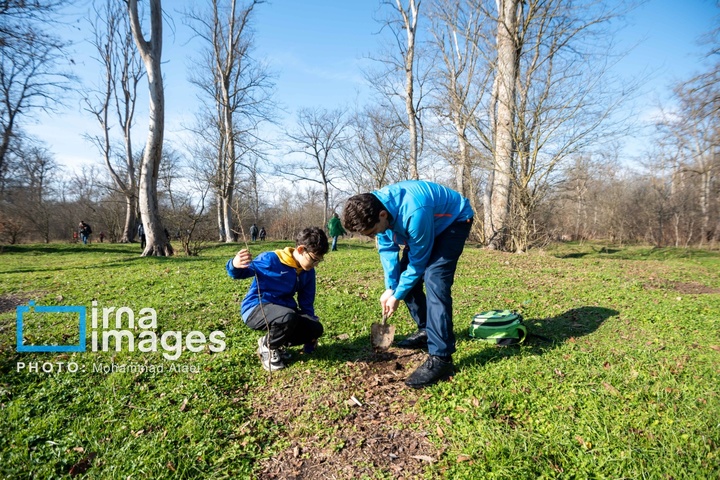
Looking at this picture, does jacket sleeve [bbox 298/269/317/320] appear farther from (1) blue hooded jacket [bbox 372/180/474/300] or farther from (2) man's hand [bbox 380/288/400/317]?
(1) blue hooded jacket [bbox 372/180/474/300]

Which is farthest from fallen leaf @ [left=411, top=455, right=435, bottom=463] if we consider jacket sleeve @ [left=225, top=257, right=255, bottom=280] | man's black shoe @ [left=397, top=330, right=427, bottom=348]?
jacket sleeve @ [left=225, top=257, right=255, bottom=280]

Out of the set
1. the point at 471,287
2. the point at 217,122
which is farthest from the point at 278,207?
the point at 471,287

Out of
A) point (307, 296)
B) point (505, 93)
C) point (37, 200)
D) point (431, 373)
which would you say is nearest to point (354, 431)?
point (431, 373)

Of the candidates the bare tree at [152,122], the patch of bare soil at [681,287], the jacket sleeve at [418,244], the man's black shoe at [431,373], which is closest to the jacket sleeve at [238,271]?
the jacket sleeve at [418,244]

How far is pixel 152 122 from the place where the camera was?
1043 centimetres

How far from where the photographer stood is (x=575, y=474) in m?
1.90

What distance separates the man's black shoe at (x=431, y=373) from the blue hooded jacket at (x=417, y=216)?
2.01ft

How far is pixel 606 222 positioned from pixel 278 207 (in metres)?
33.0

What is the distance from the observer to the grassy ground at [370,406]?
6.66 feet

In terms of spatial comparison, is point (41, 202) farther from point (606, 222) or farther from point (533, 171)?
point (606, 222)

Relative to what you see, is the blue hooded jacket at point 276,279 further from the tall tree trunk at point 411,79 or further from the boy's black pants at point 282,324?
the tall tree trunk at point 411,79

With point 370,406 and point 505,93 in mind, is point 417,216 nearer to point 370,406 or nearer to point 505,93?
point 370,406

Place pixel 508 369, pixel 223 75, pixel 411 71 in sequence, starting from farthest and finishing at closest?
pixel 223 75 → pixel 411 71 → pixel 508 369

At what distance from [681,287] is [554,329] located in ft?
13.7
